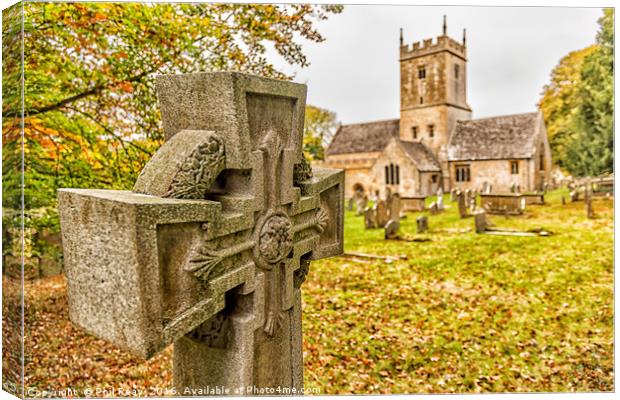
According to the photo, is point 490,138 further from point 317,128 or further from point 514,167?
point 317,128

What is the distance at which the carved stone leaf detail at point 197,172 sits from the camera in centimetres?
179

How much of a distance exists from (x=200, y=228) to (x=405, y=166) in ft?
61.3

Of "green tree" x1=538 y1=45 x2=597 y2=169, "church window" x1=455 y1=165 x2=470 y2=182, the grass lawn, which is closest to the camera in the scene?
the grass lawn

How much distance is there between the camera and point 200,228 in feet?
5.92

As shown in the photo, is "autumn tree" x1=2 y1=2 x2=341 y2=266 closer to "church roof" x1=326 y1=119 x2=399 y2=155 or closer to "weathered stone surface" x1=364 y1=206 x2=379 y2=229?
"weathered stone surface" x1=364 y1=206 x2=379 y2=229

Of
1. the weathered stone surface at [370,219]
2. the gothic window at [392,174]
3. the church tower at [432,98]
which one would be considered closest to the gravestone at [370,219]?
the weathered stone surface at [370,219]

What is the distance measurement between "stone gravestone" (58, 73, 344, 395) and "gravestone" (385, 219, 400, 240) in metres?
6.97

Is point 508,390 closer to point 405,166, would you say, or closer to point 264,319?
point 264,319

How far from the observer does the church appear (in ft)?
45.4

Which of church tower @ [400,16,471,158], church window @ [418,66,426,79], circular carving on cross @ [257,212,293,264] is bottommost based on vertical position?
circular carving on cross @ [257,212,293,264]

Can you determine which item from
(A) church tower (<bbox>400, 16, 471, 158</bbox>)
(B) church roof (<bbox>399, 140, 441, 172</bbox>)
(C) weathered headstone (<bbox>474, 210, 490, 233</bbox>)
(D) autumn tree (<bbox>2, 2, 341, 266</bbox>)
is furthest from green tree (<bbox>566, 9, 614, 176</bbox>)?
(B) church roof (<bbox>399, 140, 441, 172</bbox>)

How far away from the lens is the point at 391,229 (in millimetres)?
9688

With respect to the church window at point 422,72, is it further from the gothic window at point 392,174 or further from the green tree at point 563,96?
the gothic window at point 392,174

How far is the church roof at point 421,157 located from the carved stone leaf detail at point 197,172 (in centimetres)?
1791
